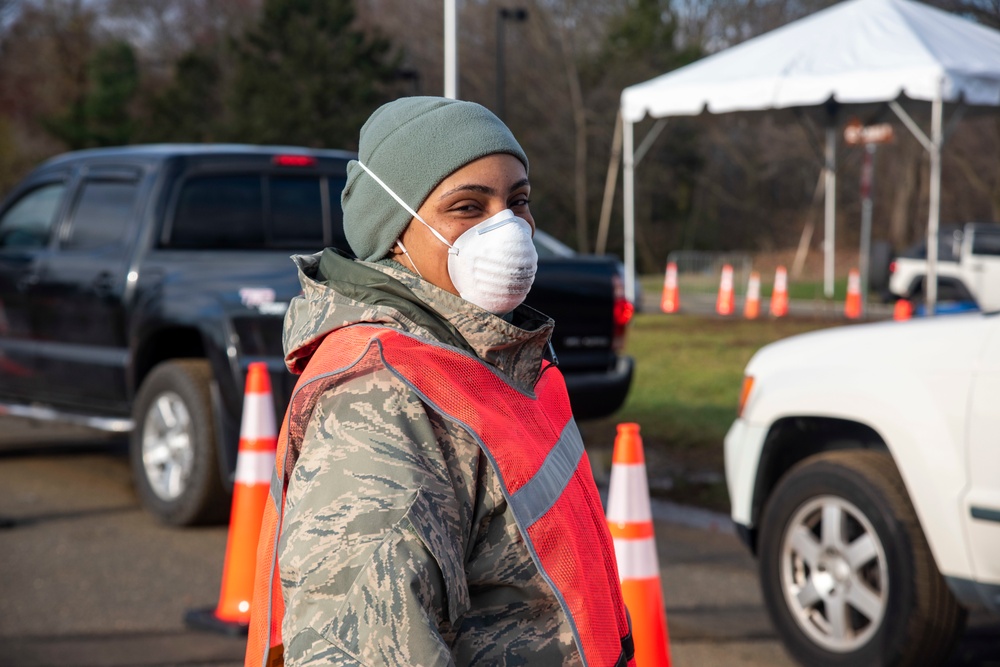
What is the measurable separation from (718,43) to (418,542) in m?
47.4

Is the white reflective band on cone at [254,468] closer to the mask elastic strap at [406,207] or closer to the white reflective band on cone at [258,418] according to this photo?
the white reflective band on cone at [258,418]

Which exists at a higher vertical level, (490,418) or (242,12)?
(242,12)

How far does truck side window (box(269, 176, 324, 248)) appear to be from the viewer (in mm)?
7480

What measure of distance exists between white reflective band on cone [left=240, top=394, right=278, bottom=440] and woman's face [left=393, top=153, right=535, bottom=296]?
3.46m

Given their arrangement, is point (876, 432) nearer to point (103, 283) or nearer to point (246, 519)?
point (246, 519)

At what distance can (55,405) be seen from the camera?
25.6ft

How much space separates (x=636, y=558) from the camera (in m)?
3.64

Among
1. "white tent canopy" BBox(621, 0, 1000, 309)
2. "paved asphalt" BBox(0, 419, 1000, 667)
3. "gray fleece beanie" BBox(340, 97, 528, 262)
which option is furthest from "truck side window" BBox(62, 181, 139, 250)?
"white tent canopy" BBox(621, 0, 1000, 309)

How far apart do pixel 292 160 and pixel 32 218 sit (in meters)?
1.93

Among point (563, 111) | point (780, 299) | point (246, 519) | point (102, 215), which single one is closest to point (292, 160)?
point (102, 215)

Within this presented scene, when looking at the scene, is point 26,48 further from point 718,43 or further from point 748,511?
point 748,511

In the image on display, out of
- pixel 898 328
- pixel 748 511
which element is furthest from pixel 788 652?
pixel 898 328

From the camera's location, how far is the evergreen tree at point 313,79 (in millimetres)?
42531

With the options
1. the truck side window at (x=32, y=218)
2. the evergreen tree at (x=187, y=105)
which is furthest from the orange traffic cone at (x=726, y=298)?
the evergreen tree at (x=187, y=105)
